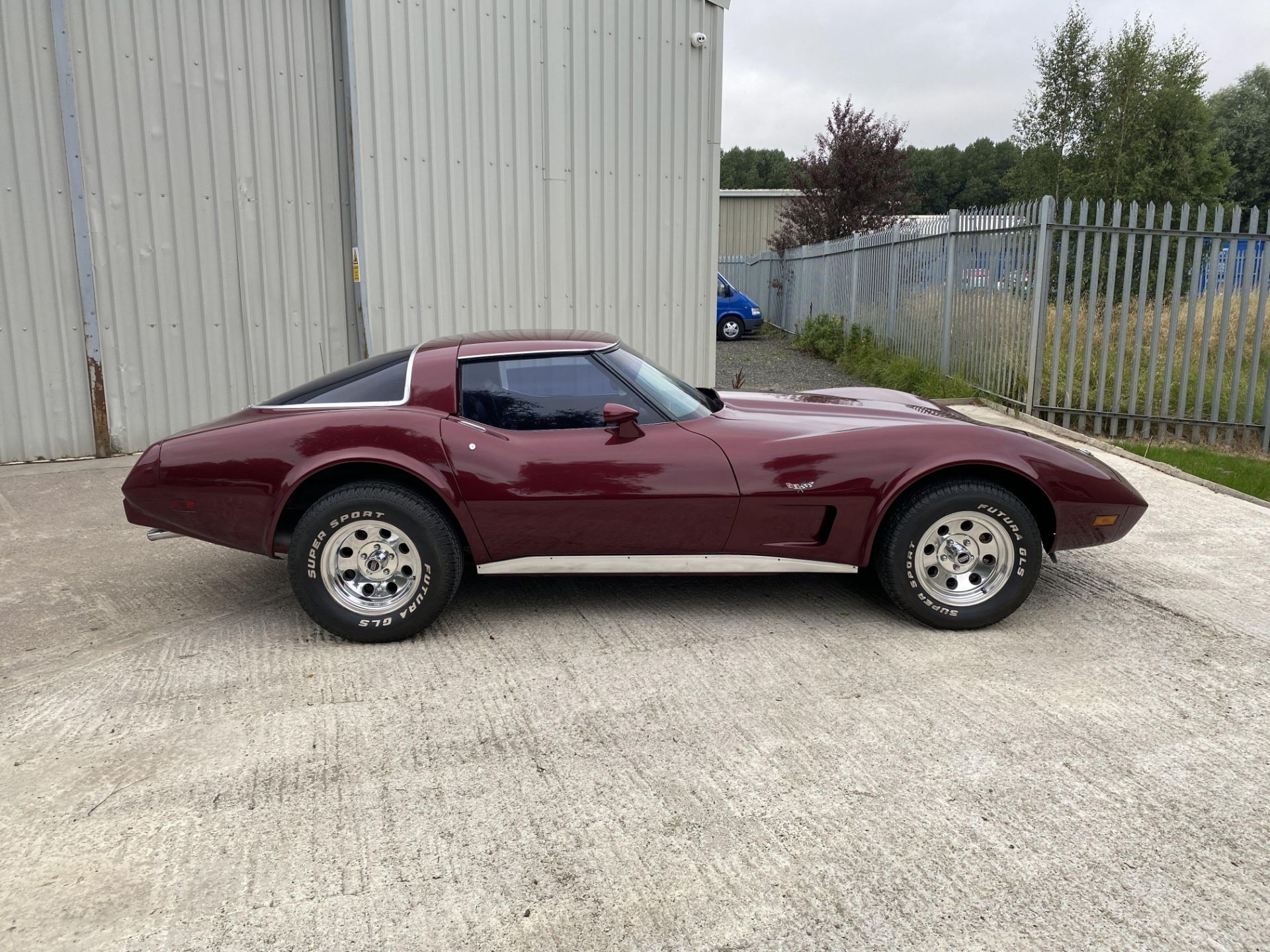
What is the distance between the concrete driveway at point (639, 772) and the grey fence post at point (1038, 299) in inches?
200

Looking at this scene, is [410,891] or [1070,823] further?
[1070,823]

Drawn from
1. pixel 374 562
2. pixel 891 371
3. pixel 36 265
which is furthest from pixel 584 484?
pixel 891 371

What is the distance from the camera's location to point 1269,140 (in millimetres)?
36656

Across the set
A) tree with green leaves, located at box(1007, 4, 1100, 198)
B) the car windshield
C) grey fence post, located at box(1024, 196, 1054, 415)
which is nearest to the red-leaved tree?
tree with green leaves, located at box(1007, 4, 1100, 198)

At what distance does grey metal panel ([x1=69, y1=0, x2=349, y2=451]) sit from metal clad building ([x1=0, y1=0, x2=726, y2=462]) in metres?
0.02

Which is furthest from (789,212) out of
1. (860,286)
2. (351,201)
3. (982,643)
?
(982,643)

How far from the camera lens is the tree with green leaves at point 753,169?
72750 millimetres

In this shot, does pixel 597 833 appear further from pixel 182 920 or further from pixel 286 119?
pixel 286 119

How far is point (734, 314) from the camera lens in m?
20.3

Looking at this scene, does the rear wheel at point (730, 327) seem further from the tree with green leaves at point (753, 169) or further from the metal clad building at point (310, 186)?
the tree with green leaves at point (753, 169)

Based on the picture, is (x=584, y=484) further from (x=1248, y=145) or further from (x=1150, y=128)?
(x=1248, y=145)

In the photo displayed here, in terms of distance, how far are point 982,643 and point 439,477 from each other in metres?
2.37

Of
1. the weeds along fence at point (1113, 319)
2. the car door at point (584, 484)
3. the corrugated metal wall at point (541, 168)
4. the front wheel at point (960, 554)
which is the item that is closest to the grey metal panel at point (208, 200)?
the corrugated metal wall at point (541, 168)

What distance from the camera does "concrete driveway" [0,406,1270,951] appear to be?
236cm
